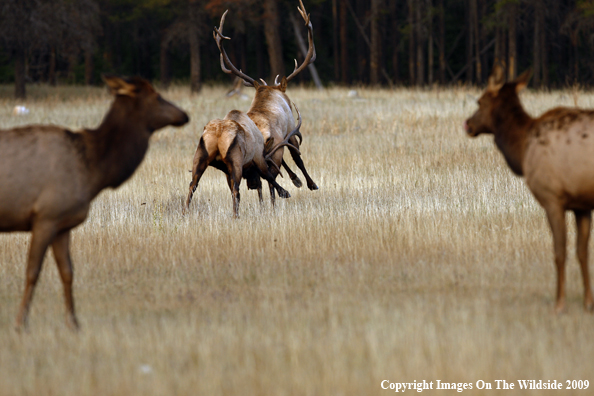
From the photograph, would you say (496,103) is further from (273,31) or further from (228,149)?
(273,31)

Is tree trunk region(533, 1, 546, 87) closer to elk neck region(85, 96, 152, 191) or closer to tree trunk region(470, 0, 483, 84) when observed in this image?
tree trunk region(470, 0, 483, 84)

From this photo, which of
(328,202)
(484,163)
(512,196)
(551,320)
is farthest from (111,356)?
(484,163)

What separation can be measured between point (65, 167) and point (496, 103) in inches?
124

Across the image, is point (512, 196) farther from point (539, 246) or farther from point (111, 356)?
point (111, 356)

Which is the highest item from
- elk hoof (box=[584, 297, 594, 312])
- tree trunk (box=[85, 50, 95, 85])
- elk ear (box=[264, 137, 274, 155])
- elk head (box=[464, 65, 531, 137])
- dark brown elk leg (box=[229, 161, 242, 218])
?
tree trunk (box=[85, 50, 95, 85])

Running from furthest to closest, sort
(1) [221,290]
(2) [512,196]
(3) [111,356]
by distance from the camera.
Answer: (2) [512,196]
(1) [221,290]
(3) [111,356]

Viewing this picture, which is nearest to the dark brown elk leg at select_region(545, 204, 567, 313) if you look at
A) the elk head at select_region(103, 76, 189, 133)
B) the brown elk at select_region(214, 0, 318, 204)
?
the elk head at select_region(103, 76, 189, 133)

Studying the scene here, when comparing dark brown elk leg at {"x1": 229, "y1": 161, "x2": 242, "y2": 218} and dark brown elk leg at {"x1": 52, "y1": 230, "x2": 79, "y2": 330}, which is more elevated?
dark brown elk leg at {"x1": 229, "y1": 161, "x2": 242, "y2": 218}

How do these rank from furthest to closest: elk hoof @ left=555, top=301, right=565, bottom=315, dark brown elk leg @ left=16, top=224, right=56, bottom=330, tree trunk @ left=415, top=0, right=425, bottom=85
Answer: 1. tree trunk @ left=415, top=0, right=425, bottom=85
2. elk hoof @ left=555, top=301, right=565, bottom=315
3. dark brown elk leg @ left=16, top=224, right=56, bottom=330

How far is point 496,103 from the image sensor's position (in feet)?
17.3

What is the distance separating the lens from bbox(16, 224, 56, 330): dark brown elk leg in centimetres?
444

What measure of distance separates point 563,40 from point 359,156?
1208 inches

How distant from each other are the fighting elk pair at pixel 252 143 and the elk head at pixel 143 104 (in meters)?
3.62

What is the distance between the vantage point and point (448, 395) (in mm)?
3570
